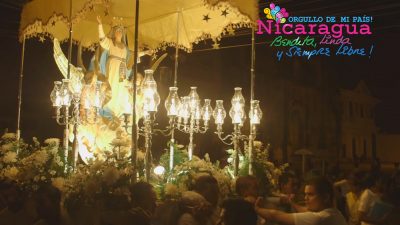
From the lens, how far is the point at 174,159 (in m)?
6.73

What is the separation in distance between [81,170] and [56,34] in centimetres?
518

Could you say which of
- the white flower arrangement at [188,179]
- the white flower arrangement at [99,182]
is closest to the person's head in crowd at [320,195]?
the white flower arrangement at [99,182]

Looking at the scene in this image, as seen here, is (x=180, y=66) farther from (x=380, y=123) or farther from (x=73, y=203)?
(x=380, y=123)

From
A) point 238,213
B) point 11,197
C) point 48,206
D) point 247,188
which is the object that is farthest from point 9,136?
point 238,213

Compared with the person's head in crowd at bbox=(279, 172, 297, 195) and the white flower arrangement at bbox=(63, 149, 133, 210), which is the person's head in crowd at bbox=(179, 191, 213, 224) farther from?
the person's head in crowd at bbox=(279, 172, 297, 195)

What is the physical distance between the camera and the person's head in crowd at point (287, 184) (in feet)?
18.3

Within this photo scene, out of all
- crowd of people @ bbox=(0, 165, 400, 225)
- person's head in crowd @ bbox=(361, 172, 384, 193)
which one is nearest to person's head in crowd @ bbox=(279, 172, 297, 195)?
crowd of people @ bbox=(0, 165, 400, 225)

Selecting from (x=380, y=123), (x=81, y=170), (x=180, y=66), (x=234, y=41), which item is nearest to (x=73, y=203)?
(x=81, y=170)

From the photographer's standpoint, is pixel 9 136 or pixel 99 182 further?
pixel 9 136

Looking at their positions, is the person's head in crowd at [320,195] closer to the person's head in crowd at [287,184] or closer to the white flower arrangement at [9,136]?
the person's head in crowd at [287,184]

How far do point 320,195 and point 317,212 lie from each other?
4.8 inches

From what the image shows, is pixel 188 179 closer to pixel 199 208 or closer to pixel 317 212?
pixel 199 208

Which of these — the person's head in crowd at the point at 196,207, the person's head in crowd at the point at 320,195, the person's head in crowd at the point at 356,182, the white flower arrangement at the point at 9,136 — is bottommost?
the person's head in crowd at the point at 356,182

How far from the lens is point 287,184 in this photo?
→ 224 inches
